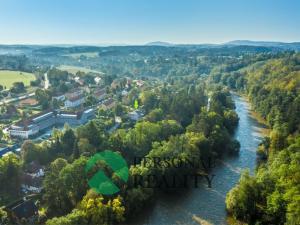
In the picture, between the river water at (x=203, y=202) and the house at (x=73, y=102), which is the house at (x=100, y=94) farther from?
the river water at (x=203, y=202)

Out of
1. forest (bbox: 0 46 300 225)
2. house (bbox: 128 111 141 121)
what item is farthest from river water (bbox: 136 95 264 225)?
house (bbox: 128 111 141 121)

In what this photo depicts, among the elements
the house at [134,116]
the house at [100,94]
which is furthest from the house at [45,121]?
the house at [100,94]

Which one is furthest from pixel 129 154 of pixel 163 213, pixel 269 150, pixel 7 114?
pixel 7 114

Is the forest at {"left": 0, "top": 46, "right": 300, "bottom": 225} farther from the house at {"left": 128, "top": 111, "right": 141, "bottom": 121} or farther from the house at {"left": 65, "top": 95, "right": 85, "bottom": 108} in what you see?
the house at {"left": 65, "top": 95, "right": 85, "bottom": 108}

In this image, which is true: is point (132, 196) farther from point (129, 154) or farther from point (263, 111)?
point (263, 111)

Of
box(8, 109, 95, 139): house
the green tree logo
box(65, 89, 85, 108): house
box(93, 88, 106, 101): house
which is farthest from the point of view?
box(93, 88, 106, 101): house
